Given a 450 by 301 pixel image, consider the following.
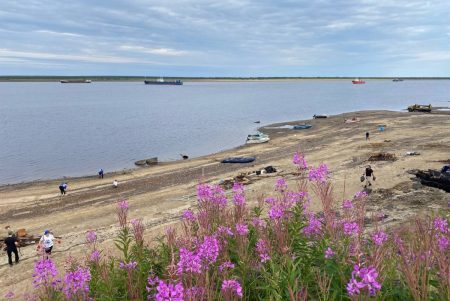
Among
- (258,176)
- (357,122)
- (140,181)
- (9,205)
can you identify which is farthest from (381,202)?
(357,122)

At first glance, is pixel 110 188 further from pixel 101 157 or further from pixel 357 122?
pixel 357 122

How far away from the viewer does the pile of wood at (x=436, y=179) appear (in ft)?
70.7

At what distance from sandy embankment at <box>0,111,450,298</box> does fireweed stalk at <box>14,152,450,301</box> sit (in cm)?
631

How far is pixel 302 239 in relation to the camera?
6371mm

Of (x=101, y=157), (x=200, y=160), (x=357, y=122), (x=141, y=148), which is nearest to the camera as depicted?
(x=200, y=160)

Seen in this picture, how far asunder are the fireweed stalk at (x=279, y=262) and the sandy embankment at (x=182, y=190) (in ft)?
20.7

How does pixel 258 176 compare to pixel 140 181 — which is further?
pixel 140 181

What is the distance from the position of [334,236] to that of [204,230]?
74.3 inches

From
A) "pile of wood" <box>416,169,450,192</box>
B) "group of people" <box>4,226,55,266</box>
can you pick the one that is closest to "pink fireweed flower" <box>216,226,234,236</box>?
"group of people" <box>4,226,55,266</box>

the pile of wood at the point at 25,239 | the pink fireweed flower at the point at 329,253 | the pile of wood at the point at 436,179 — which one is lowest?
the pile of wood at the point at 25,239

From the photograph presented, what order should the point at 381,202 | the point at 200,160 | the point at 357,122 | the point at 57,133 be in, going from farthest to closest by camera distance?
1. the point at 57,133
2. the point at 357,122
3. the point at 200,160
4. the point at 381,202

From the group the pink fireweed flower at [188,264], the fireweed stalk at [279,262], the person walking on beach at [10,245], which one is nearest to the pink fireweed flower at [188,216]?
the fireweed stalk at [279,262]

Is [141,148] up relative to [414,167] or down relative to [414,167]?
down

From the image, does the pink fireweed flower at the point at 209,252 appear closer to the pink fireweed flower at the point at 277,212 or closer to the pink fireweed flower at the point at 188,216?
the pink fireweed flower at the point at 277,212
